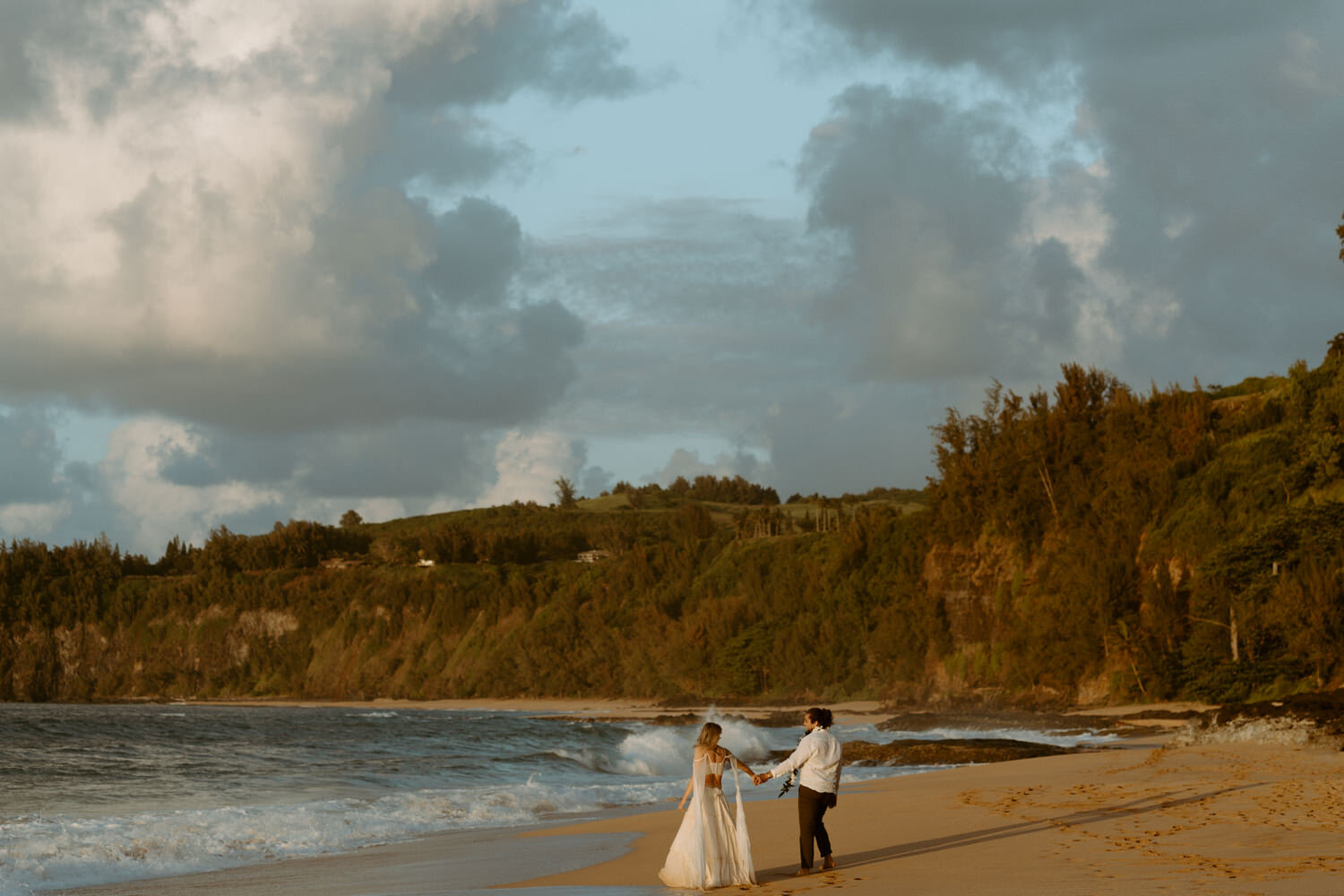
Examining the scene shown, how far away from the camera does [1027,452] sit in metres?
47.0

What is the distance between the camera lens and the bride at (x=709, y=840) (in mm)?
9680

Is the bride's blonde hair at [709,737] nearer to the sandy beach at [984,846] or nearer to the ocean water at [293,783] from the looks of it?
the sandy beach at [984,846]

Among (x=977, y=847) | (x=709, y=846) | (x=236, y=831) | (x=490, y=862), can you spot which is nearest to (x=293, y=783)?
(x=236, y=831)

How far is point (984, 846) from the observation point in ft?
35.8

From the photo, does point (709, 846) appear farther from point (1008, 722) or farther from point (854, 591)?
point (854, 591)

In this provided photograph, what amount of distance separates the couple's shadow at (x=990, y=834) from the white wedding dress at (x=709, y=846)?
425mm

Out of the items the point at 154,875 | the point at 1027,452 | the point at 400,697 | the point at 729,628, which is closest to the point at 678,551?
the point at 729,628

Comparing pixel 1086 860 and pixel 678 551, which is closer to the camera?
pixel 1086 860

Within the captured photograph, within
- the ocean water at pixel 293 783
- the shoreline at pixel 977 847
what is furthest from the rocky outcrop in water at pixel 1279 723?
the ocean water at pixel 293 783

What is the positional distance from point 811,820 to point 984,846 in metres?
1.94

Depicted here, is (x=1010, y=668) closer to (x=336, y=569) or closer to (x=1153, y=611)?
(x=1153, y=611)

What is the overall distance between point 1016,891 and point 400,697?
70.7m

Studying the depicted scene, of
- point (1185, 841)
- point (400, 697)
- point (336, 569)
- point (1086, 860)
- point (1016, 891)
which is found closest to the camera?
point (1016, 891)

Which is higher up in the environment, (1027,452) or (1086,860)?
(1027,452)
